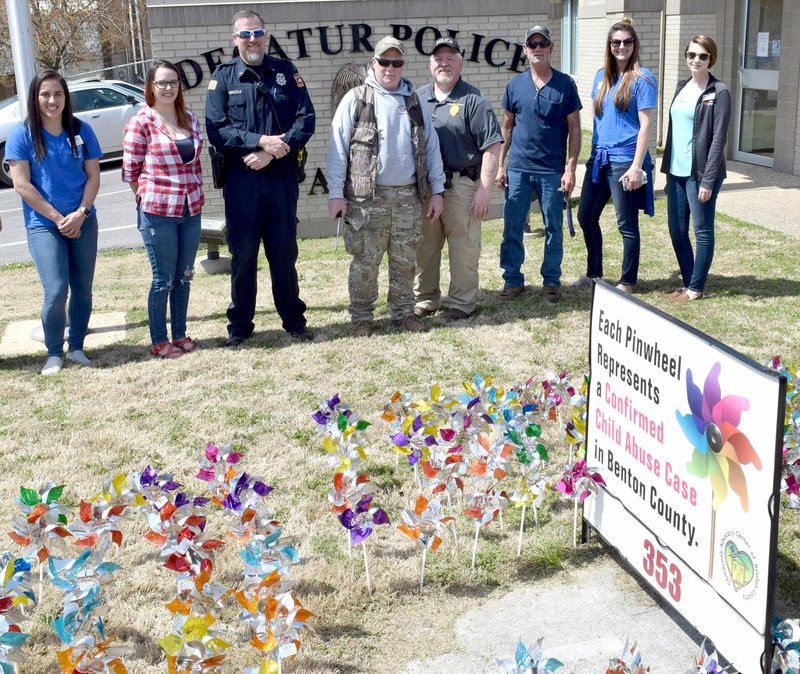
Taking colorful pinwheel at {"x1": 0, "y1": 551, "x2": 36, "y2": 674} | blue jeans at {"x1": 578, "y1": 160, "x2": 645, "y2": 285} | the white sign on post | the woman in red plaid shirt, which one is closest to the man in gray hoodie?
the woman in red plaid shirt

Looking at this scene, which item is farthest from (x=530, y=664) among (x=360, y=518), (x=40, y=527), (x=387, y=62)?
(x=387, y=62)

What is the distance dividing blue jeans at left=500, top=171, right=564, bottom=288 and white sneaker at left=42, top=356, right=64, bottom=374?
317 centimetres

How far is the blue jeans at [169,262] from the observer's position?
607 cm

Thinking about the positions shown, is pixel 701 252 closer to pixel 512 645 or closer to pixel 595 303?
pixel 595 303

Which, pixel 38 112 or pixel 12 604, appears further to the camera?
pixel 38 112

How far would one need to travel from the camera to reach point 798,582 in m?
3.47

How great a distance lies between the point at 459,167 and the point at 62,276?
103 inches

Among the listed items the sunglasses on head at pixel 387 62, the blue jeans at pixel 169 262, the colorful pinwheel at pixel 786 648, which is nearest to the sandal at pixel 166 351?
the blue jeans at pixel 169 262

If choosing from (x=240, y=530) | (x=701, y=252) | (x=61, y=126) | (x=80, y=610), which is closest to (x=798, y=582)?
(x=240, y=530)

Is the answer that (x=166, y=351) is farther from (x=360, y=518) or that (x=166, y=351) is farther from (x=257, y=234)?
(x=360, y=518)

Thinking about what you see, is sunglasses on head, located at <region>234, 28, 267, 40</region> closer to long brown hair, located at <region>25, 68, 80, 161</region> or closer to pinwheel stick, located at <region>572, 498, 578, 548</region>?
long brown hair, located at <region>25, 68, 80, 161</region>

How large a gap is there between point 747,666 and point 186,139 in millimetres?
4552

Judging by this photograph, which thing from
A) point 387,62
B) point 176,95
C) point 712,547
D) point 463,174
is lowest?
point 712,547

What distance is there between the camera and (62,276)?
606 cm
